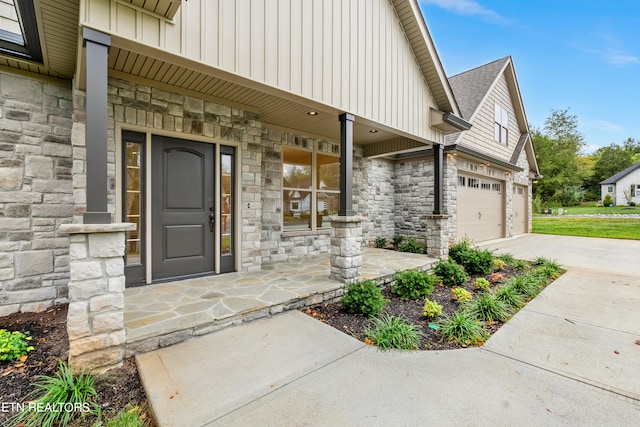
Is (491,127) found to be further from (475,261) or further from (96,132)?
(96,132)

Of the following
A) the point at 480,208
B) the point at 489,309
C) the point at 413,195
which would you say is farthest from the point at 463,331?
the point at 480,208

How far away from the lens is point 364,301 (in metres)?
3.43

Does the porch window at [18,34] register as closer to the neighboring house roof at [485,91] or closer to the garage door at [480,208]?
the neighboring house roof at [485,91]

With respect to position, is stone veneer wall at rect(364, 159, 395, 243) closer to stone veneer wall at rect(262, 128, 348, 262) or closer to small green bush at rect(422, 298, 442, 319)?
stone veneer wall at rect(262, 128, 348, 262)

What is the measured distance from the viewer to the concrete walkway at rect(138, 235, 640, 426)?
1781 mm

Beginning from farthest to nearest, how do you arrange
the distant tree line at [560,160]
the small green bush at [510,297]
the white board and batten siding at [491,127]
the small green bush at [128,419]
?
the distant tree line at [560,160], the white board and batten siding at [491,127], the small green bush at [510,297], the small green bush at [128,419]

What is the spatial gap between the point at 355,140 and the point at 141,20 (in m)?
5.26

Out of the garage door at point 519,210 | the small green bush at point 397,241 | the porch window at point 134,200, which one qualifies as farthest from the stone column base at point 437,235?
the garage door at point 519,210

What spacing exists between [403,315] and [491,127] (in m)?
9.53

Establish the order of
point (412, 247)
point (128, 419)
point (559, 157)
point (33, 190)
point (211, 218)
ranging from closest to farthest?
point (128, 419) → point (33, 190) → point (211, 218) → point (412, 247) → point (559, 157)

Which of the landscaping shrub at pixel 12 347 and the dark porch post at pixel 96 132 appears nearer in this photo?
the dark porch post at pixel 96 132

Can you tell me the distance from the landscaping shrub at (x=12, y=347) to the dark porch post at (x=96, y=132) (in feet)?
4.36

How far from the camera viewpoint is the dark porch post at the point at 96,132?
7.27ft

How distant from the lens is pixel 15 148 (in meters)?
3.26
